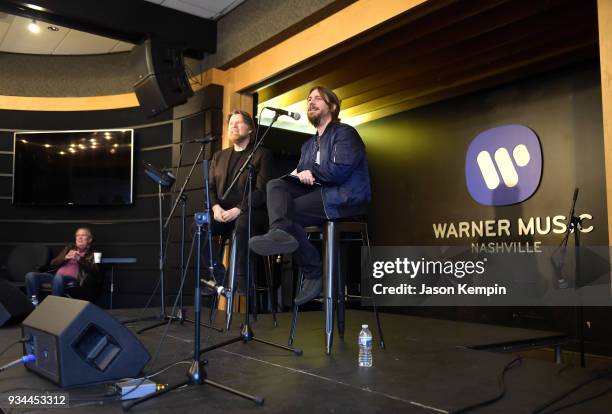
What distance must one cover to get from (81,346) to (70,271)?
3480 mm

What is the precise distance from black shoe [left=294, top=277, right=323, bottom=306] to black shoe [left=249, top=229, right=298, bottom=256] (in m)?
0.36

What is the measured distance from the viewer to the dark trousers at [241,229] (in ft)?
10.3

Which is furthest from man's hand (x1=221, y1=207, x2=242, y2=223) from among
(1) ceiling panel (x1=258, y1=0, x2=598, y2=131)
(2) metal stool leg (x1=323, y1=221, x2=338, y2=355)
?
(1) ceiling panel (x1=258, y1=0, x2=598, y2=131)

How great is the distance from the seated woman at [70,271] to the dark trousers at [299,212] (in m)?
3.02

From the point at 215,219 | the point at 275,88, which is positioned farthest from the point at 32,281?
the point at 275,88

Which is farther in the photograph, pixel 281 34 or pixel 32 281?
pixel 32 281

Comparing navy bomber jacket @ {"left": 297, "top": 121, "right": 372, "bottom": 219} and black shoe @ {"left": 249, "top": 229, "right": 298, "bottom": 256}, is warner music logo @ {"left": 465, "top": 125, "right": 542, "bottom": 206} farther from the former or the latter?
black shoe @ {"left": 249, "top": 229, "right": 298, "bottom": 256}

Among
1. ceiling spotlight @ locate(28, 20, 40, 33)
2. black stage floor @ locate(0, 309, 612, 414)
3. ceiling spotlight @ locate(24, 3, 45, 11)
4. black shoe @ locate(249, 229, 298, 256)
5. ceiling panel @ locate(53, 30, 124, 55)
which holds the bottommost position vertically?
black stage floor @ locate(0, 309, 612, 414)

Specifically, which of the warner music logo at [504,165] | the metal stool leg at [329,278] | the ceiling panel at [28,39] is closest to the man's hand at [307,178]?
the metal stool leg at [329,278]

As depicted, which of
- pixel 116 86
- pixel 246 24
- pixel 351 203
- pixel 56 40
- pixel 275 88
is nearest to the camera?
pixel 351 203

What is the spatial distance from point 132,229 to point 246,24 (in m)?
2.68

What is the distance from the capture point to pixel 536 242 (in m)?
Result: 4.73

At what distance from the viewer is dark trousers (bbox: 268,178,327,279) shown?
2402 mm

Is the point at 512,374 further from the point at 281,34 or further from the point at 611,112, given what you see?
the point at 281,34
